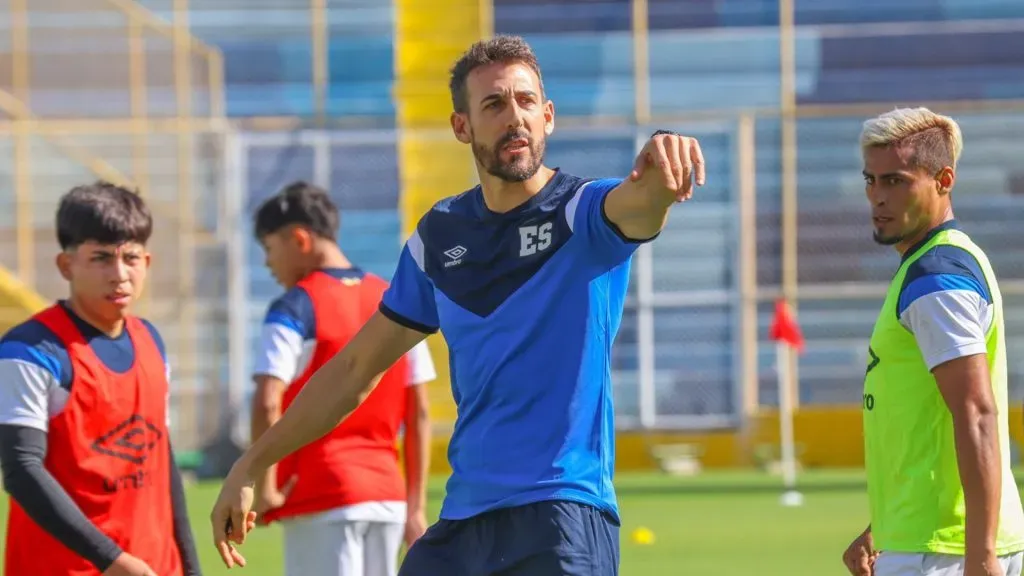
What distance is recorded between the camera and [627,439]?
58.2 feet

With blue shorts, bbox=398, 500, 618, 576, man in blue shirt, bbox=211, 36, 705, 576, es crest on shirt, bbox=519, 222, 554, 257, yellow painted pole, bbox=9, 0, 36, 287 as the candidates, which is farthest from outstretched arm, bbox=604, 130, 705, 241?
yellow painted pole, bbox=9, 0, 36, 287

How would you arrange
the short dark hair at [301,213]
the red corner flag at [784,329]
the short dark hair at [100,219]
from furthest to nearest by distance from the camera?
the red corner flag at [784,329] < the short dark hair at [301,213] < the short dark hair at [100,219]

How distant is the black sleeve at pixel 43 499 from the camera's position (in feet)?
13.9

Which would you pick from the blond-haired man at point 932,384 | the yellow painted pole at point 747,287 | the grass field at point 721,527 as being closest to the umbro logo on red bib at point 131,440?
the blond-haired man at point 932,384

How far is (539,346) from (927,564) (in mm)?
1116

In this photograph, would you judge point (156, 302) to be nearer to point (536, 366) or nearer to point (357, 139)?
point (357, 139)

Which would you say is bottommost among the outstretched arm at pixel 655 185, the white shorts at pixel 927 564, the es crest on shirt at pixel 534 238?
the white shorts at pixel 927 564

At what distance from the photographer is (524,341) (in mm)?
3752

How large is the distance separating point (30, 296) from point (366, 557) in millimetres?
13134

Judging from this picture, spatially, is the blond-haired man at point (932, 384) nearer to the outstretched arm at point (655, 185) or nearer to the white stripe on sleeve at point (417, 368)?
the outstretched arm at point (655, 185)

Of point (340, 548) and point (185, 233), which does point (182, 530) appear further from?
point (185, 233)

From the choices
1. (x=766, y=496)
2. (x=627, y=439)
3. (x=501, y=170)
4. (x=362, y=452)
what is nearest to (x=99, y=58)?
(x=627, y=439)

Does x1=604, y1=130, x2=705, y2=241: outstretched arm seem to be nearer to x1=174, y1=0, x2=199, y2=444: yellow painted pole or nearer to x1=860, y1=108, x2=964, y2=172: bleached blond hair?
x1=860, y1=108, x2=964, y2=172: bleached blond hair

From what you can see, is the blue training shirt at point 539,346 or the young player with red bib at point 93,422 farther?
the young player with red bib at point 93,422
